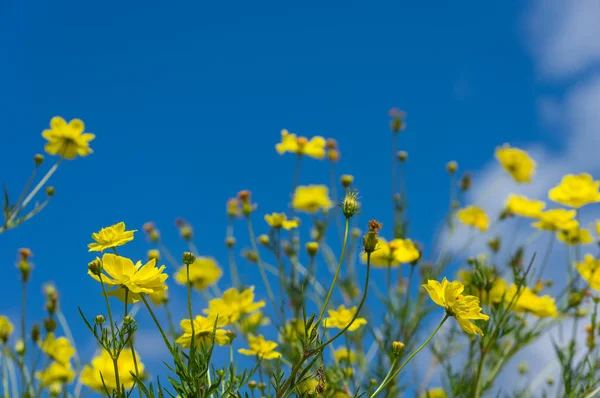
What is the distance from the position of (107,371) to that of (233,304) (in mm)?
778

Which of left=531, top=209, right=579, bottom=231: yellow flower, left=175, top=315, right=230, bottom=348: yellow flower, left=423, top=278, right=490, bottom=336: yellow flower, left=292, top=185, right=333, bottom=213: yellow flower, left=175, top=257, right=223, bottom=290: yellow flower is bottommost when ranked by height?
left=423, top=278, right=490, bottom=336: yellow flower

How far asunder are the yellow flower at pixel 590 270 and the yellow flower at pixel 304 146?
1.24 metres

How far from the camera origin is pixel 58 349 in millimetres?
2516

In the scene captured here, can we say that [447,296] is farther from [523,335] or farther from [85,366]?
[85,366]

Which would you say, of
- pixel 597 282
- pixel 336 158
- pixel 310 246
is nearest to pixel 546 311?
pixel 597 282

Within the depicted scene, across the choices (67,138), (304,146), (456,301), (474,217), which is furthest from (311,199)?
(456,301)

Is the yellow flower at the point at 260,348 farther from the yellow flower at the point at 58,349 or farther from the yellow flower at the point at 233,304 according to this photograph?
the yellow flower at the point at 58,349

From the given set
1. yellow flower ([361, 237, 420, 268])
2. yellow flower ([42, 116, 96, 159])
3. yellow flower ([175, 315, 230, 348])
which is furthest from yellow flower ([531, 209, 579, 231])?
yellow flower ([42, 116, 96, 159])

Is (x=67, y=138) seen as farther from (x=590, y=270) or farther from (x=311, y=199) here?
(x=590, y=270)

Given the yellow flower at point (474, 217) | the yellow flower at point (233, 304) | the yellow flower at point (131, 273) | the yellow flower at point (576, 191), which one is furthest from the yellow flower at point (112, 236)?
the yellow flower at point (474, 217)

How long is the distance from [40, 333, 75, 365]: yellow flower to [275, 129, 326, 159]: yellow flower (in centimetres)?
128

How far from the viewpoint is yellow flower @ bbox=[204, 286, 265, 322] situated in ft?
5.47

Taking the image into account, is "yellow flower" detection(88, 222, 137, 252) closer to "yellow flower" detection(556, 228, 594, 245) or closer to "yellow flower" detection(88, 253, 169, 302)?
"yellow flower" detection(88, 253, 169, 302)

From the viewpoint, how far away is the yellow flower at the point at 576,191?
7.68ft
